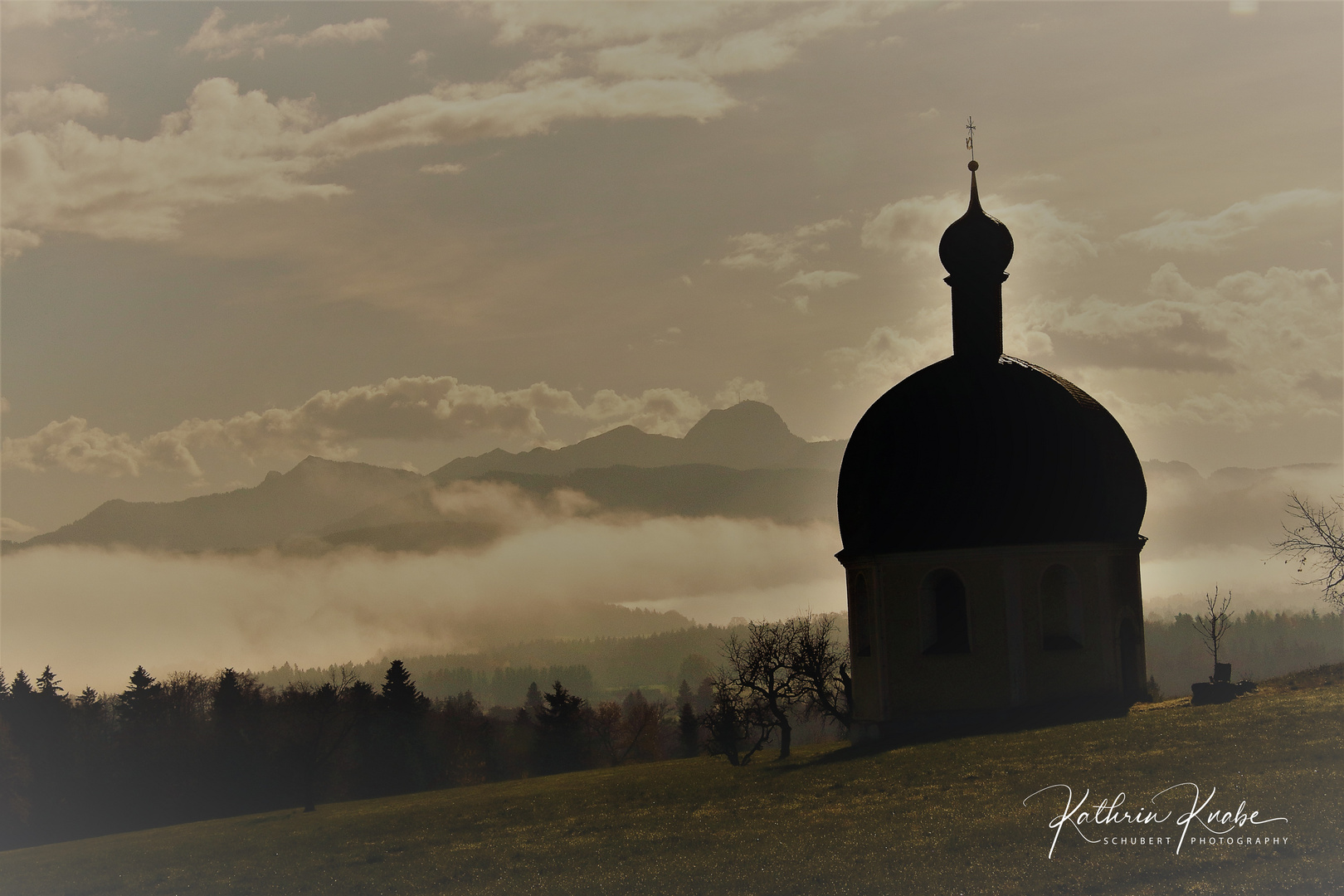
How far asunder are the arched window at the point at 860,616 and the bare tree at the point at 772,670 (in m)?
5.31

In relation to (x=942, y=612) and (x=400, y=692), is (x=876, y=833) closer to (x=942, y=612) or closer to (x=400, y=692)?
(x=942, y=612)

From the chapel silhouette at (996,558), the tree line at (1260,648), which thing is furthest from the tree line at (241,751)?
the tree line at (1260,648)

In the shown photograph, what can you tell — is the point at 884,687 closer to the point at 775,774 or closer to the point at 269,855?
the point at 775,774

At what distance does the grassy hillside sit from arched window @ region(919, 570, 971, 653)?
3.89m

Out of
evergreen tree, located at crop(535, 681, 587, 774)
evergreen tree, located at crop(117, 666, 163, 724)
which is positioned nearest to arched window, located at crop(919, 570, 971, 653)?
evergreen tree, located at crop(535, 681, 587, 774)

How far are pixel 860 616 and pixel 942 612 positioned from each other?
2.86 meters

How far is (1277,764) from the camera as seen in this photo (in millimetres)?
21703

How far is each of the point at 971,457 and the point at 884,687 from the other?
766cm

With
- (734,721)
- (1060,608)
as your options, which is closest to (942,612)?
(1060,608)

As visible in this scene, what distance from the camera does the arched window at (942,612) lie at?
A: 114ft

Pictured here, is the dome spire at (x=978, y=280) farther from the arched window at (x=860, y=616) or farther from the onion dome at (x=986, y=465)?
the arched window at (x=860, y=616)

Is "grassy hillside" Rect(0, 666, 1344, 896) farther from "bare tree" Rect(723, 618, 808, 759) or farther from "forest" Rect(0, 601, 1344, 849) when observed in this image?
"forest" Rect(0, 601, 1344, 849)

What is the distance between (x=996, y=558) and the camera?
111ft

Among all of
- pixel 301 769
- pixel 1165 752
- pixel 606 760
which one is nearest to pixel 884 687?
pixel 1165 752
